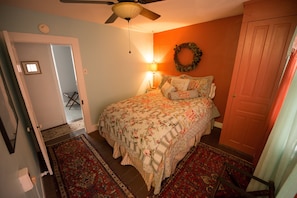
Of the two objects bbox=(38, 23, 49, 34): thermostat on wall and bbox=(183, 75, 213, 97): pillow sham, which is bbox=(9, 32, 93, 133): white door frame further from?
bbox=(183, 75, 213, 97): pillow sham

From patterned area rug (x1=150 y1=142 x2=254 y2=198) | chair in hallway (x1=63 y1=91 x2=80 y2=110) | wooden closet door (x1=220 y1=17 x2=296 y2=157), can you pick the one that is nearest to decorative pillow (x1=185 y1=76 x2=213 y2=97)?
wooden closet door (x1=220 y1=17 x2=296 y2=157)

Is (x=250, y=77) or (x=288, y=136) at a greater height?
(x=250, y=77)

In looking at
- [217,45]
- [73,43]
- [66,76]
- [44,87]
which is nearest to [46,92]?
[44,87]

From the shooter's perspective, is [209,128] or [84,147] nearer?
[84,147]

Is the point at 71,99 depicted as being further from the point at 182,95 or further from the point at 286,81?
the point at 286,81

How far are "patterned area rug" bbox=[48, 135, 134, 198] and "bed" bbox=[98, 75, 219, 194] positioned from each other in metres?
0.30

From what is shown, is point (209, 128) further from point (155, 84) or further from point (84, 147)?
point (84, 147)

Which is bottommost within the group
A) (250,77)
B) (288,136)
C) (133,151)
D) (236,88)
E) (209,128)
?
(209,128)

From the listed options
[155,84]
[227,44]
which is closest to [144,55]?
[155,84]

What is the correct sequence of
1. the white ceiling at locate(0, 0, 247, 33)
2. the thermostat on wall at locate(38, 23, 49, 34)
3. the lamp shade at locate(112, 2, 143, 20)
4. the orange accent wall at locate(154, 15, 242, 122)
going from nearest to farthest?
the lamp shade at locate(112, 2, 143, 20) → the white ceiling at locate(0, 0, 247, 33) → the thermostat on wall at locate(38, 23, 49, 34) → the orange accent wall at locate(154, 15, 242, 122)

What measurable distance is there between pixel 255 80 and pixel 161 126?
159 centimetres

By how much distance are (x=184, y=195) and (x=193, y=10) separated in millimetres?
2791

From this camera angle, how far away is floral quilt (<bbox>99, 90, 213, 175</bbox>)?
1510 mm

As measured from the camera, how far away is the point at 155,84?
418cm
